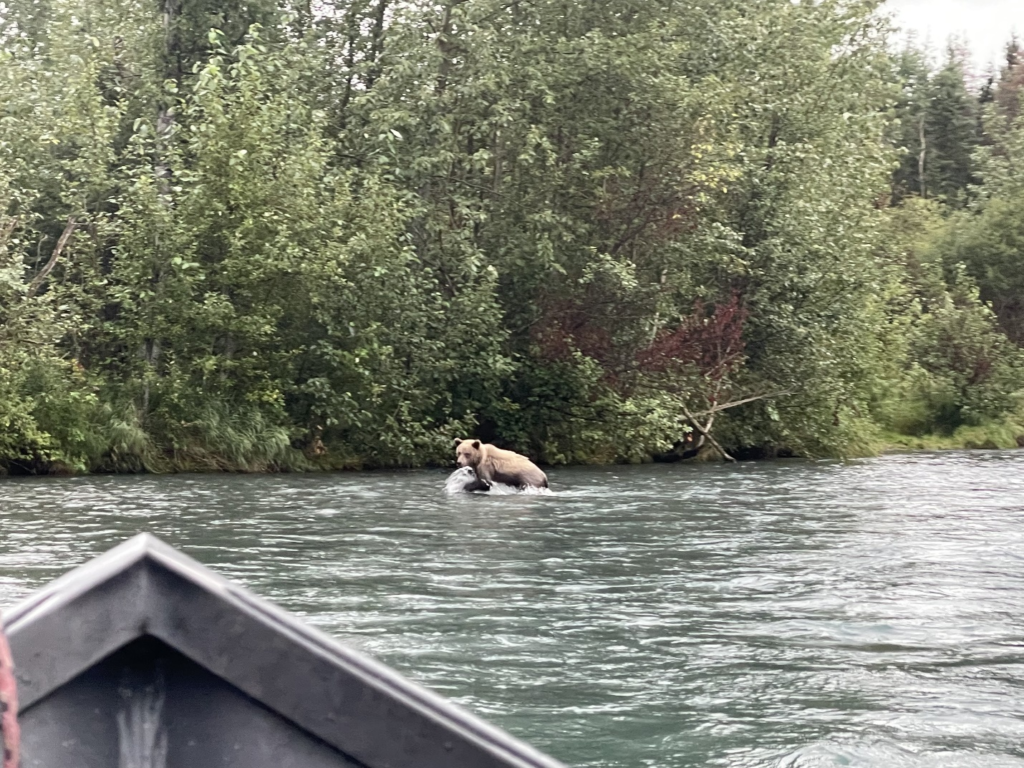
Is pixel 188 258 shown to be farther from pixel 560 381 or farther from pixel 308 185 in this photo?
pixel 560 381

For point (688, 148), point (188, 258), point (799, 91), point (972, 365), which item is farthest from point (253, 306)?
point (972, 365)

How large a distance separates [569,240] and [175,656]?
82.9 feet

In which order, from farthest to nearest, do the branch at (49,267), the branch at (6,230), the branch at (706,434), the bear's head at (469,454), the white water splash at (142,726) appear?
the branch at (706,434), the branch at (49,267), the branch at (6,230), the bear's head at (469,454), the white water splash at (142,726)

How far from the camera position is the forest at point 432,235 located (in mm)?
24016

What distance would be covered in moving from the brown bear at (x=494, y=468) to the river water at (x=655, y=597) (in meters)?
0.65

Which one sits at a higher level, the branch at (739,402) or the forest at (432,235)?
the forest at (432,235)

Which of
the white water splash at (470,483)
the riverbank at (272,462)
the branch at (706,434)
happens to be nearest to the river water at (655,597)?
the white water splash at (470,483)

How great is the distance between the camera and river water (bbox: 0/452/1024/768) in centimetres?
659

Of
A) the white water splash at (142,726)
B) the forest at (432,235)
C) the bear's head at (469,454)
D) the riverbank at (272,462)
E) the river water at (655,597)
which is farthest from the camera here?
the forest at (432,235)

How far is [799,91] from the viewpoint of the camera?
29500 millimetres

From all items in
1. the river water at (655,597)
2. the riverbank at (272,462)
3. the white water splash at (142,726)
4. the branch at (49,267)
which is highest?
the branch at (49,267)

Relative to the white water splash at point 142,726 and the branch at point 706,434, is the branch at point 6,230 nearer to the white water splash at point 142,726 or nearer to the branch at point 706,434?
the branch at point 706,434

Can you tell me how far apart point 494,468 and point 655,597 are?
9471 mm

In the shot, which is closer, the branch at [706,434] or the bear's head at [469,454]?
the bear's head at [469,454]
